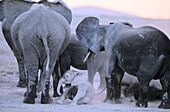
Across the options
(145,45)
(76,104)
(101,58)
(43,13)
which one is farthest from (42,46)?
(101,58)

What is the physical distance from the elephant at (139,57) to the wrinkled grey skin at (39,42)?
1099 millimetres

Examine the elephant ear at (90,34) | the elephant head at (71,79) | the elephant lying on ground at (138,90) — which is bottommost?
the elephant lying on ground at (138,90)

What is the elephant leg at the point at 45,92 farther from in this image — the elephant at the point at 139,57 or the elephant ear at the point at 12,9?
the elephant ear at the point at 12,9

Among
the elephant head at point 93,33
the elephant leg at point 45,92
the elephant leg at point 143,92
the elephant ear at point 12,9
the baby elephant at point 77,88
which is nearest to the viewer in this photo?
the elephant leg at point 143,92

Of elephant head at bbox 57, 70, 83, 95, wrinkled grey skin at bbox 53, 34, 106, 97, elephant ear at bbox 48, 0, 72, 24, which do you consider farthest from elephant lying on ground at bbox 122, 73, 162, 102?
elephant ear at bbox 48, 0, 72, 24

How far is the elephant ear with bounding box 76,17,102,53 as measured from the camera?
7.77 m

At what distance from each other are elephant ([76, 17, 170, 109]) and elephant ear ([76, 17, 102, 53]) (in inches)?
14.6

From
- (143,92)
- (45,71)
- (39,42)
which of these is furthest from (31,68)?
(143,92)

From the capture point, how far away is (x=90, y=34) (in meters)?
7.95

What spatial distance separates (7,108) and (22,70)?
3662 millimetres

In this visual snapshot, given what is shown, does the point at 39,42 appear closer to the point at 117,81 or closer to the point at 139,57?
the point at 139,57

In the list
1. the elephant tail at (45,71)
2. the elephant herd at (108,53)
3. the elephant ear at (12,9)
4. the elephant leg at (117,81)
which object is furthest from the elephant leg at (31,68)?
the elephant leg at (117,81)

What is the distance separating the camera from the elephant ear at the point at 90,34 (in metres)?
7.77

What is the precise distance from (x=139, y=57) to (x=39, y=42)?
170 cm
